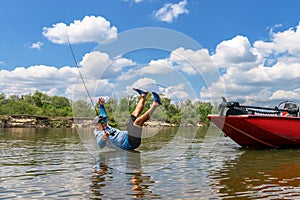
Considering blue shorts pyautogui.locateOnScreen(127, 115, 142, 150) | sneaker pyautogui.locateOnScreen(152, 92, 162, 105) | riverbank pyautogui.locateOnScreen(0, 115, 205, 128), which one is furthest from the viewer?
riverbank pyautogui.locateOnScreen(0, 115, 205, 128)

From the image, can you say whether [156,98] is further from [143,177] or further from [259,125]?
[259,125]

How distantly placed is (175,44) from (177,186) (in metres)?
3.69

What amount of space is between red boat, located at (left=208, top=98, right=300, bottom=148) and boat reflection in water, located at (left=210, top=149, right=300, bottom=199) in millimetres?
4058

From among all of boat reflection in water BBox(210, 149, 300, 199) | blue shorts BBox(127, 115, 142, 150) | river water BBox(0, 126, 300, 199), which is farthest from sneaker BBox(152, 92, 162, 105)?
boat reflection in water BBox(210, 149, 300, 199)

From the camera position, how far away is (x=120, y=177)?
865 cm

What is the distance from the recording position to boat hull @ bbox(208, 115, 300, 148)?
15945 millimetres

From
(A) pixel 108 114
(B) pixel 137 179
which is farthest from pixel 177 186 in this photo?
(A) pixel 108 114

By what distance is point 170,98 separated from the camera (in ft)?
32.7

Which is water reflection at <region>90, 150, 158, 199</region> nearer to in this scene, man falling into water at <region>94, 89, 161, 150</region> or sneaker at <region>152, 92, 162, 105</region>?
man falling into water at <region>94, 89, 161, 150</region>

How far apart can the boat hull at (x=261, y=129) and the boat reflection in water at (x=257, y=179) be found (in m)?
4.03

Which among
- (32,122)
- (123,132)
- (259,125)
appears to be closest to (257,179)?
(123,132)

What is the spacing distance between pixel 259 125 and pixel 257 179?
794 cm

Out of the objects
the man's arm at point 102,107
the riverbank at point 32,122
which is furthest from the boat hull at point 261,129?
the riverbank at point 32,122

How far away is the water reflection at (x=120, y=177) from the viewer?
23.1 ft
